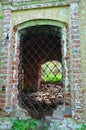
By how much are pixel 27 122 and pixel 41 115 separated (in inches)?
24.2

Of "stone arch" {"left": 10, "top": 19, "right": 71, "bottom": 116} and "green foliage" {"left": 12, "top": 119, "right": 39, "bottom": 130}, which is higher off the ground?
"stone arch" {"left": 10, "top": 19, "right": 71, "bottom": 116}

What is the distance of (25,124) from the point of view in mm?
4016

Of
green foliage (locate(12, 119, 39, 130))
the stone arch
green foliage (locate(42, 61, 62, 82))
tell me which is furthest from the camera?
green foliage (locate(42, 61, 62, 82))

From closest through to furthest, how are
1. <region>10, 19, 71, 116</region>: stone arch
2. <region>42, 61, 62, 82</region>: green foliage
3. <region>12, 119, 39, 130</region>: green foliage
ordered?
<region>12, 119, 39, 130</region>: green foliage < <region>10, 19, 71, 116</region>: stone arch < <region>42, 61, 62, 82</region>: green foliage

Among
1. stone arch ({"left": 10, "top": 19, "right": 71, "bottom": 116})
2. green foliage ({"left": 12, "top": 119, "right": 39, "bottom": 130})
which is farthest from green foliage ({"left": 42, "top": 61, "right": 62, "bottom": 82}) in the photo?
green foliage ({"left": 12, "top": 119, "right": 39, "bottom": 130})

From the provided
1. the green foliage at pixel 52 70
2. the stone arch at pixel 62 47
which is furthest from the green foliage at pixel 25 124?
the green foliage at pixel 52 70

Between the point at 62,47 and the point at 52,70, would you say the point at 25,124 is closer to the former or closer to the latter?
the point at 62,47

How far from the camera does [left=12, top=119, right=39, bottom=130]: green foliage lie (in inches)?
156

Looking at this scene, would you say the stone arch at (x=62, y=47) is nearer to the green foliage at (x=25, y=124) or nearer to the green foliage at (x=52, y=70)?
the green foliage at (x=25, y=124)

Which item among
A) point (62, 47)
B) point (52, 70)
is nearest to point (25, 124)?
point (62, 47)

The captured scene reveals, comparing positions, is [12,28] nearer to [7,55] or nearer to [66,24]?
[7,55]

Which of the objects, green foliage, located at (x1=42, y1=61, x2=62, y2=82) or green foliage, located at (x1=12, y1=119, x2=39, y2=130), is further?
green foliage, located at (x1=42, y1=61, x2=62, y2=82)

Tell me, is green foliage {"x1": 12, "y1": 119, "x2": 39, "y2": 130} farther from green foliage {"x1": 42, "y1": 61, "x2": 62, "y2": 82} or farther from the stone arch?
green foliage {"x1": 42, "y1": 61, "x2": 62, "y2": 82}

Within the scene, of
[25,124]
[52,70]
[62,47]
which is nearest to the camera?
[25,124]
